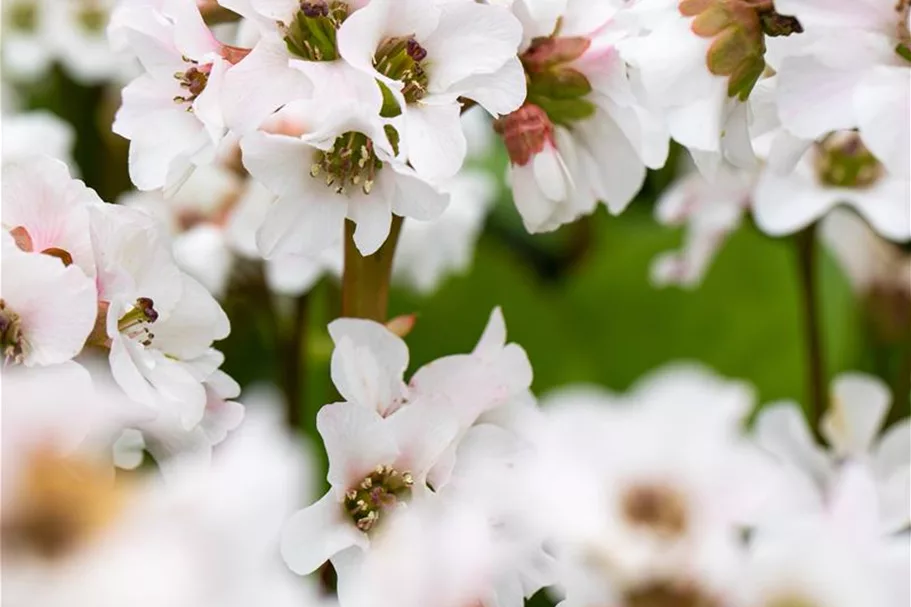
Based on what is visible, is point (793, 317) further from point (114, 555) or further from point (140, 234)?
point (114, 555)

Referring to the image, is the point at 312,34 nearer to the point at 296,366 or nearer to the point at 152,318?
the point at 152,318

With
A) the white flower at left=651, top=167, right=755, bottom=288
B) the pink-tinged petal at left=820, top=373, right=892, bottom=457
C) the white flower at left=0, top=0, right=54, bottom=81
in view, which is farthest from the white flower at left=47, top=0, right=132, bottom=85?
the pink-tinged petal at left=820, top=373, right=892, bottom=457

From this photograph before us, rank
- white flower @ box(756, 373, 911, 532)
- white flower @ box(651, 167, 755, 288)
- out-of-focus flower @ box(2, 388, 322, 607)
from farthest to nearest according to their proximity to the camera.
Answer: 1. white flower @ box(651, 167, 755, 288)
2. white flower @ box(756, 373, 911, 532)
3. out-of-focus flower @ box(2, 388, 322, 607)

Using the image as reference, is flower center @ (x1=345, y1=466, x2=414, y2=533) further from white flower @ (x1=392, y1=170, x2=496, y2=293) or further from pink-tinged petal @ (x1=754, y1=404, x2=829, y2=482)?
white flower @ (x1=392, y1=170, x2=496, y2=293)

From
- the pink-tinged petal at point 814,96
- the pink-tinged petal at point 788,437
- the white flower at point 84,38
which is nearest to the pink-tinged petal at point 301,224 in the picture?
the pink-tinged petal at point 814,96

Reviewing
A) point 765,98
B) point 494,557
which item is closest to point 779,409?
point 765,98

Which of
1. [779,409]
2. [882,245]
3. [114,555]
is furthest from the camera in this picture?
[882,245]

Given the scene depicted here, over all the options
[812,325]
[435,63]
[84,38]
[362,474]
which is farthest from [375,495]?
[84,38]
